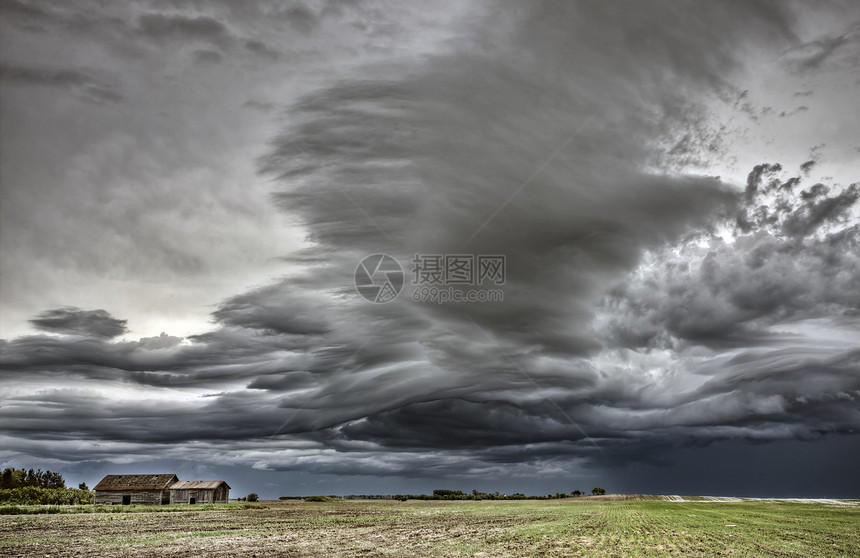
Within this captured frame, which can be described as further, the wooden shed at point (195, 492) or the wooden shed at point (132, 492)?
the wooden shed at point (195, 492)

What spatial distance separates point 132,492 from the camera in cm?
11100

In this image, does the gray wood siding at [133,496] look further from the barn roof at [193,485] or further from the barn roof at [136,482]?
the barn roof at [193,485]

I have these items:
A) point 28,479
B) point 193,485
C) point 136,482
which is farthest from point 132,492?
point 28,479

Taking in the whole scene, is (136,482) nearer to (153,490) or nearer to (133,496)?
(133,496)

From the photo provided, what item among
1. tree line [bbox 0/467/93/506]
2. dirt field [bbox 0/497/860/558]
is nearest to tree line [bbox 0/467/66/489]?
tree line [bbox 0/467/93/506]

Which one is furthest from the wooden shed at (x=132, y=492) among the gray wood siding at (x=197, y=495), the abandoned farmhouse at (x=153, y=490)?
the gray wood siding at (x=197, y=495)

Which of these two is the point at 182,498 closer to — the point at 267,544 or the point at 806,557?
the point at 267,544

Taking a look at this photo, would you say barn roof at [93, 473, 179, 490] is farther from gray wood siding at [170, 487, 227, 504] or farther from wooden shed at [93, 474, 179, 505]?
gray wood siding at [170, 487, 227, 504]

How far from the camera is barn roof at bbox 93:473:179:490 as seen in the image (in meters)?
111

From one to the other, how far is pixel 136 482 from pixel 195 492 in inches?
413

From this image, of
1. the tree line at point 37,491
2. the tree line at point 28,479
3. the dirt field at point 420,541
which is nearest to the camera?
the dirt field at point 420,541

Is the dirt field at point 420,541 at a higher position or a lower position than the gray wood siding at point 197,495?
higher

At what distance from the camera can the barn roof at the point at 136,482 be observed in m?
111

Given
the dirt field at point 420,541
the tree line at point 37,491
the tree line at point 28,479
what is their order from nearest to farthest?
the dirt field at point 420,541, the tree line at point 37,491, the tree line at point 28,479
